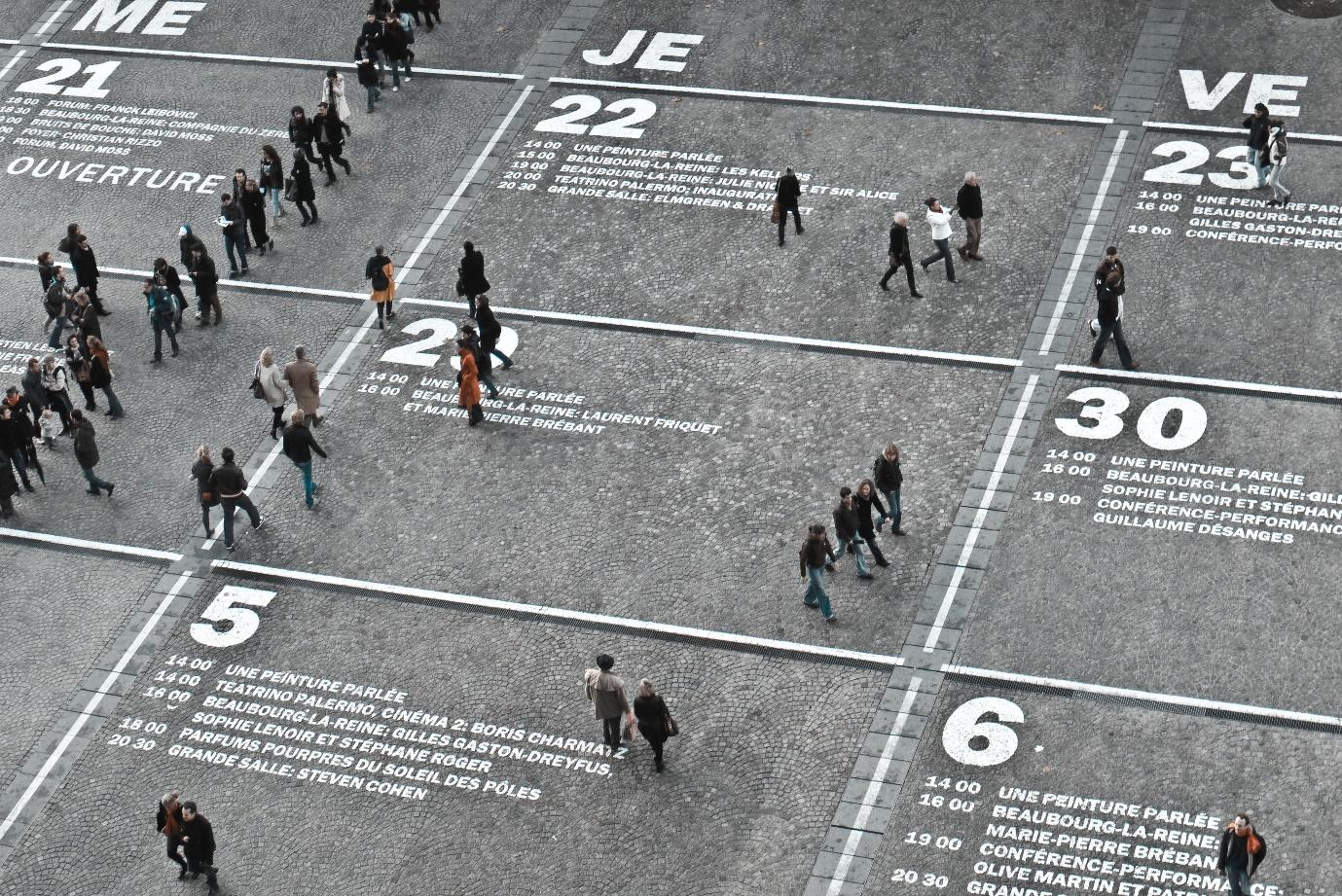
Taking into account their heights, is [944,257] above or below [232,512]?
below

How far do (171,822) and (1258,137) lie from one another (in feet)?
68.4

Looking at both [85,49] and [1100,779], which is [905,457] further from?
[85,49]

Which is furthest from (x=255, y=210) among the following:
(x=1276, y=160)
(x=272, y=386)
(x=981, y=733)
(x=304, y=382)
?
(x=1276, y=160)

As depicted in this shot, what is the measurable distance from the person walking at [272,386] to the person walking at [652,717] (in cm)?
918

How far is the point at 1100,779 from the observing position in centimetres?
2672

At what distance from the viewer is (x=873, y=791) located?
27.0 m

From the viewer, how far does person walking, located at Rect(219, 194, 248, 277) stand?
37.3 meters

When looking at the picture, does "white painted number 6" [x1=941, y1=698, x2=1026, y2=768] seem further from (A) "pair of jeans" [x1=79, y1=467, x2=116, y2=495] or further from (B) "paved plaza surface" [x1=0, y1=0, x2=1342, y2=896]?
(A) "pair of jeans" [x1=79, y1=467, x2=116, y2=495]

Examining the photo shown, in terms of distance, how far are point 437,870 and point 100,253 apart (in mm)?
16290

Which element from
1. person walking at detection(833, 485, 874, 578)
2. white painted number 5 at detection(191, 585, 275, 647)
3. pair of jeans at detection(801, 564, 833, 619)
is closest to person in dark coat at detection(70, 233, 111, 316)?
white painted number 5 at detection(191, 585, 275, 647)

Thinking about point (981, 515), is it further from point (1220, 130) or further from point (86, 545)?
point (86, 545)

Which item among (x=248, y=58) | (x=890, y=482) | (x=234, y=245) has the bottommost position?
(x=248, y=58)

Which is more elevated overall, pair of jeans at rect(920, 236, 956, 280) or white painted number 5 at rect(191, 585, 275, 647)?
white painted number 5 at rect(191, 585, 275, 647)

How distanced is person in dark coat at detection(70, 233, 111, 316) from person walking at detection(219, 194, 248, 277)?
7.30ft
